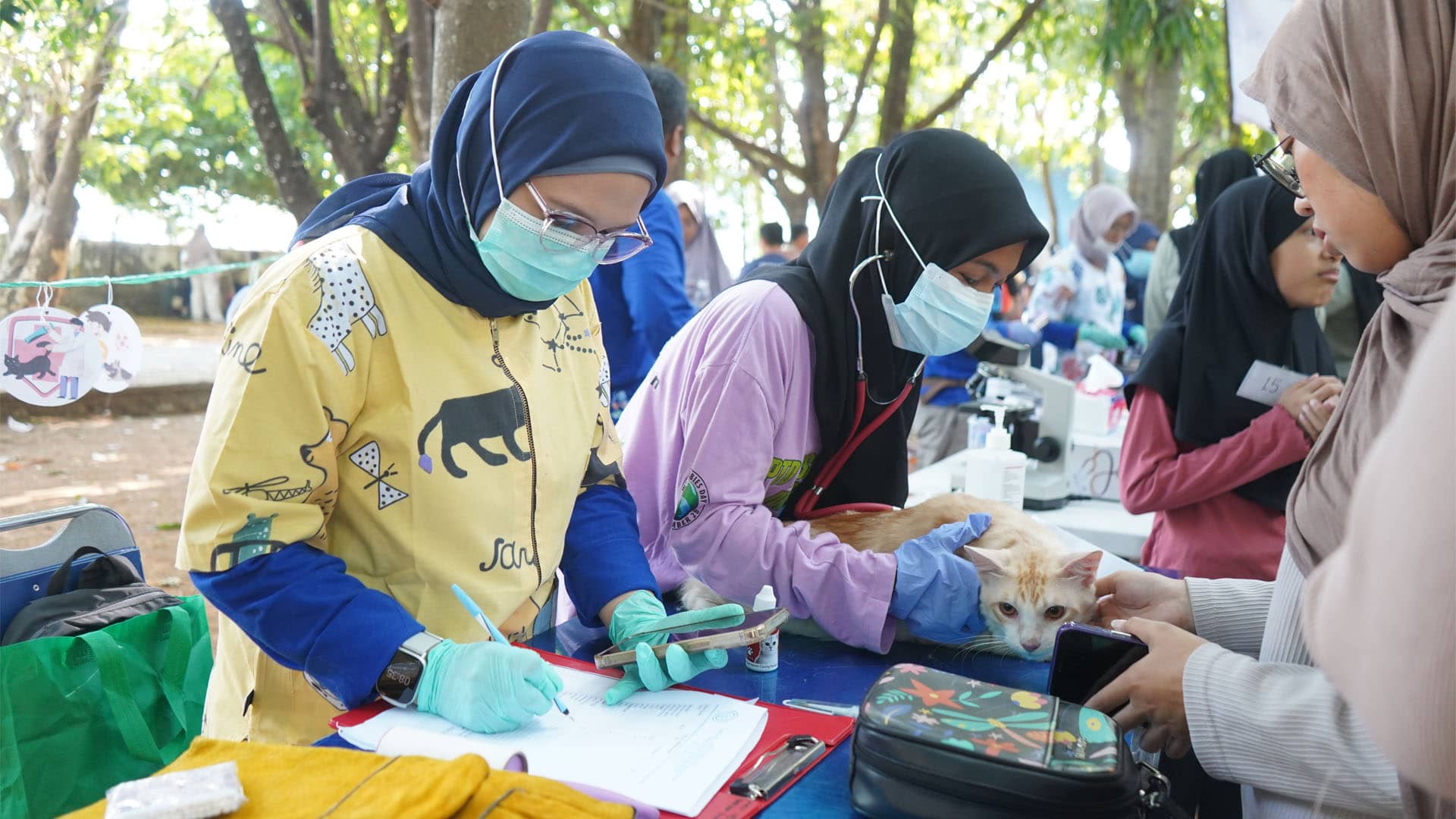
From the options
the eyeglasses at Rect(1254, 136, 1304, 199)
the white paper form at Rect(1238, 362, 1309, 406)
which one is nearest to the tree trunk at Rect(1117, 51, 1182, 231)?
the white paper form at Rect(1238, 362, 1309, 406)

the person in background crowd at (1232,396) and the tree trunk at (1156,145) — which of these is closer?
the person in background crowd at (1232,396)

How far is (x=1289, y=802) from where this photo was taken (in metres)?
1.28

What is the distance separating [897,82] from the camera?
343 inches

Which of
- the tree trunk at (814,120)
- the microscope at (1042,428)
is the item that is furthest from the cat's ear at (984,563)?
the tree trunk at (814,120)

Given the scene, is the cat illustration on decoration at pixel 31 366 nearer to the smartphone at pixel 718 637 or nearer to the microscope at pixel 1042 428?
the smartphone at pixel 718 637

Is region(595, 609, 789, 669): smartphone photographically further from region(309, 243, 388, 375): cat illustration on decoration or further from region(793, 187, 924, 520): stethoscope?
region(793, 187, 924, 520): stethoscope

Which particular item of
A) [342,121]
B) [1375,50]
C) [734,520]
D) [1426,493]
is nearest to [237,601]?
[734,520]

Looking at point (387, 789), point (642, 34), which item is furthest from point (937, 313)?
point (642, 34)

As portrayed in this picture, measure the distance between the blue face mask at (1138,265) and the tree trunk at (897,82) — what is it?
262 cm

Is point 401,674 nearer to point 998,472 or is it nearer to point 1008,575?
point 1008,575

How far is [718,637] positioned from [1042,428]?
2.61 m

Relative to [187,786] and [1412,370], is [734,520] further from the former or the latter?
[1412,370]

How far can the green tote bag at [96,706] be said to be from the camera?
2.03m

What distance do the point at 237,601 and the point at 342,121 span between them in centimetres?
488
